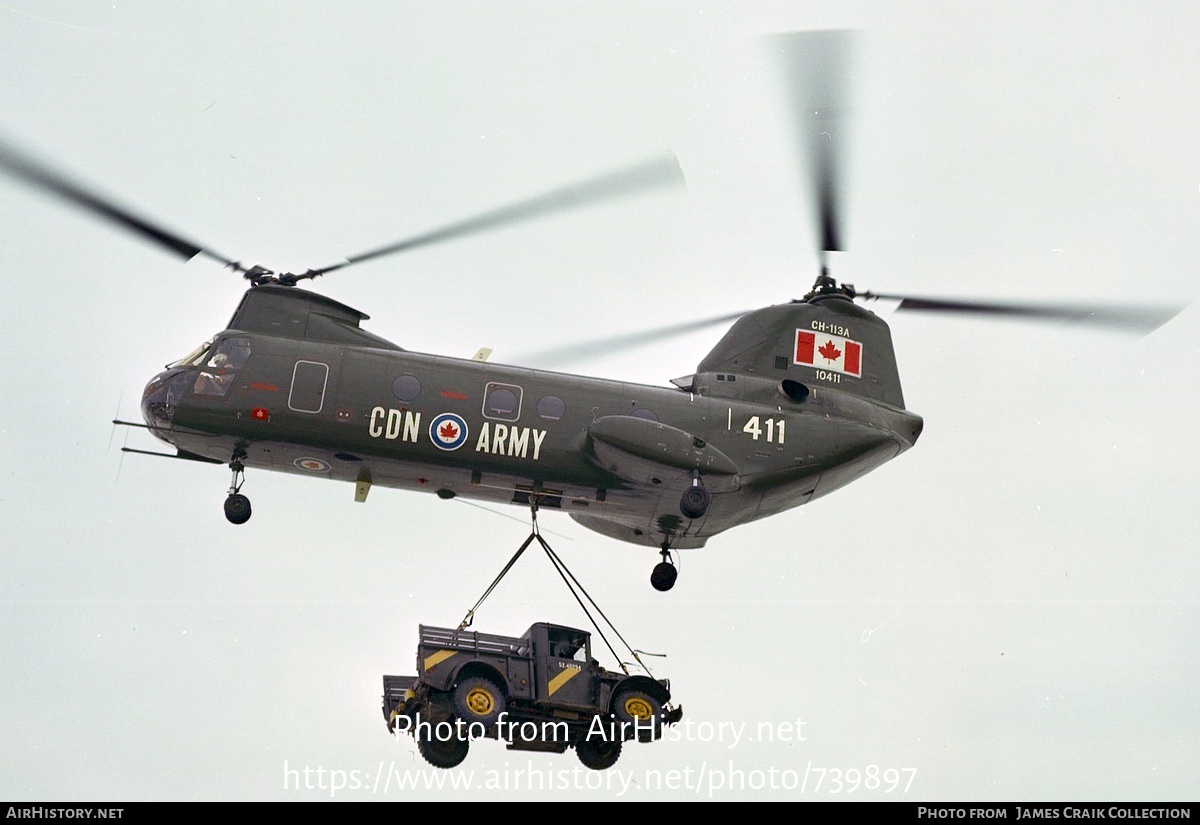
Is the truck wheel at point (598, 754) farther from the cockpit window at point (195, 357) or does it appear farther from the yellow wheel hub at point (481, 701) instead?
the cockpit window at point (195, 357)

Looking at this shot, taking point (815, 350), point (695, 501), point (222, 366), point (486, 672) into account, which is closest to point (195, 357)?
point (222, 366)

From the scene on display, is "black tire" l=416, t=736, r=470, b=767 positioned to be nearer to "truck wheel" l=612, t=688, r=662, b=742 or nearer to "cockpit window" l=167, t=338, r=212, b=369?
"truck wheel" l=612, t=688, r=662, b=742

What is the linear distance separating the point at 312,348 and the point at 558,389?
407 centimetres

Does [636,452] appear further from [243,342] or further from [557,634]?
[243,342]

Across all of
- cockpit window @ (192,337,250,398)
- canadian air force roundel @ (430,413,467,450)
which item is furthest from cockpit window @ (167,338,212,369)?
canadian air force roundel @ (430,413,467,450)

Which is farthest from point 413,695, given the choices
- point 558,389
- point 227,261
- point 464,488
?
point 227,261

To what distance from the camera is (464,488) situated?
2611 centimetres

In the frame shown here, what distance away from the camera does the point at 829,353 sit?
2844 centimetres

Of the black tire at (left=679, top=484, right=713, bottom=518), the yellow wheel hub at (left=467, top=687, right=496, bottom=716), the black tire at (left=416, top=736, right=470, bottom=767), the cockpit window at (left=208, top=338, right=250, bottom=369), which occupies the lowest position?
the black tire at (left=416, top=736, right=470, bottom=767)

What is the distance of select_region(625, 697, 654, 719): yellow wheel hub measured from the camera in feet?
81.0

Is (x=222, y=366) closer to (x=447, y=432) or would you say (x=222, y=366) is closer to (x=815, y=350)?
(x=447, y=432)

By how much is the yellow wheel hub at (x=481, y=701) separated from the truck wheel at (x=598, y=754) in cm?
187

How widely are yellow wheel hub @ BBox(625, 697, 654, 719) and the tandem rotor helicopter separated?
120 inches

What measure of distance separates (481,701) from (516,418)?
4644 mm
